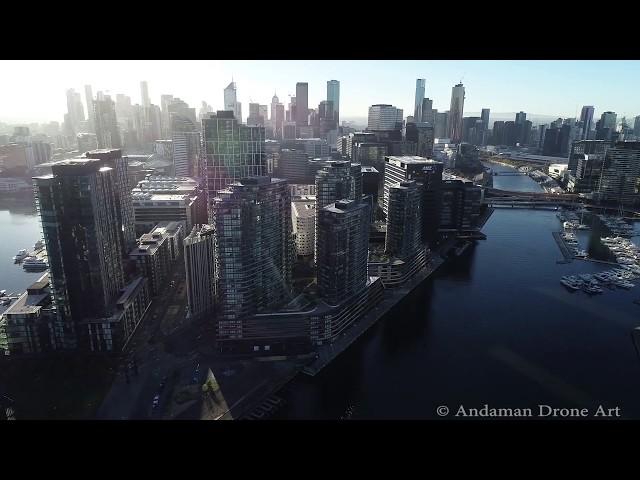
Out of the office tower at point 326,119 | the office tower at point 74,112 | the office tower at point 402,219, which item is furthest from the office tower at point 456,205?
the office tower at point 74,112

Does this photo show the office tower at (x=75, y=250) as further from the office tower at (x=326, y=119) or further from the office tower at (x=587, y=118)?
the office tower at (x=587, y=118)

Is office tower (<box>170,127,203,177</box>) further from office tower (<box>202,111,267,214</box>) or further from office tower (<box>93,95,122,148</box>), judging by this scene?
office tower (<box>202,111,267,214</box>)

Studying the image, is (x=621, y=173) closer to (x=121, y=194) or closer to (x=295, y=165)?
(x=295, y=165)

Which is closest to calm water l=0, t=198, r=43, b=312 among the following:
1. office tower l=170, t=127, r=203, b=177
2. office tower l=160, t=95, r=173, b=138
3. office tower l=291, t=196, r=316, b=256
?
office tower l=170, t=127, r=203, b=177

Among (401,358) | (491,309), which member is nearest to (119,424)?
(401,358)
